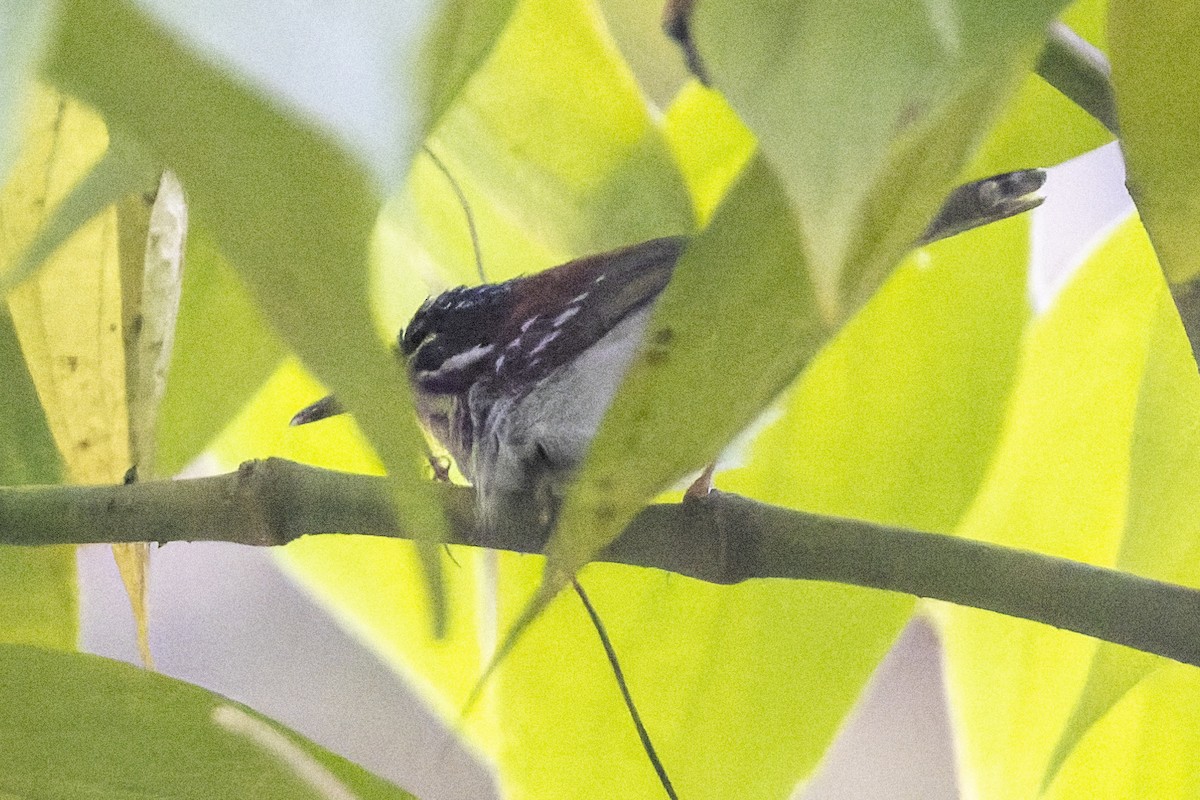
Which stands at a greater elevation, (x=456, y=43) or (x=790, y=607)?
(x=456, y=43)

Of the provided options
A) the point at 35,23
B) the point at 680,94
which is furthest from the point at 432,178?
the point at 35,23

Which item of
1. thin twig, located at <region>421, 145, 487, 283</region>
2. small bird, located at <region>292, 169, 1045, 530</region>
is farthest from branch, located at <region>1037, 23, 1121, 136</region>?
thin twig, located at <region>421, 145, 487, 283</region>

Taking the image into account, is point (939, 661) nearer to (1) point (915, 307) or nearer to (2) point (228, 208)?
(1) point (915, 307)

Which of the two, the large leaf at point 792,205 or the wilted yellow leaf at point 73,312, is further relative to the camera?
the wilted yellow leaf at point 73,312

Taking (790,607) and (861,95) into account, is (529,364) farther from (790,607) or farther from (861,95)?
(861,95)

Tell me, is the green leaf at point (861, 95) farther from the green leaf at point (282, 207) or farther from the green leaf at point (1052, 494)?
the green leaf at point (1052, 494)

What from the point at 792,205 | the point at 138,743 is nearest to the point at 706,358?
the point at 792,205

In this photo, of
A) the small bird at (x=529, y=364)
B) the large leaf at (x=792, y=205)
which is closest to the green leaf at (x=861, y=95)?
the large leaf at (x=792, y=205)
